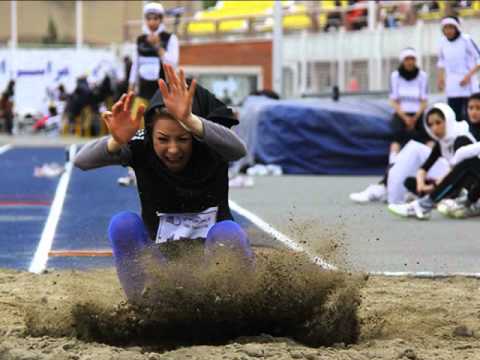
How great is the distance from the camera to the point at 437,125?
41.2 feet

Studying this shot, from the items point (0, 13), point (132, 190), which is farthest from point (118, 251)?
point (0, 13)

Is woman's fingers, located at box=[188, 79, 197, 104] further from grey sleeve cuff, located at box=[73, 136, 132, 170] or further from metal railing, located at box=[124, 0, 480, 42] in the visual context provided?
metal railing, located at box=[124, 0, 480, 42]

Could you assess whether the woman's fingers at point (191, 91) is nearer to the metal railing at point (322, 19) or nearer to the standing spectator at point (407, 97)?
the standing spectator at point (407, 97)

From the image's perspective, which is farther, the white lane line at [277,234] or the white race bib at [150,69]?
the white race bib at [150,69]

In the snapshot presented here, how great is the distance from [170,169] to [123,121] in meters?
0.33

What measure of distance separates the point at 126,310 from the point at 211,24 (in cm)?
3995

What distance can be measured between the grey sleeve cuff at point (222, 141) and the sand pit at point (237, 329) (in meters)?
0.51

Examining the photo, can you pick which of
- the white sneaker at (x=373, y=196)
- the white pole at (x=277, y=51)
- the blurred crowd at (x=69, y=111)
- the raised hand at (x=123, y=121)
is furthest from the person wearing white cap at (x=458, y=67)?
the blurred crowd at (x=69, y=111)

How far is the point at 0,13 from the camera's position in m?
68.9

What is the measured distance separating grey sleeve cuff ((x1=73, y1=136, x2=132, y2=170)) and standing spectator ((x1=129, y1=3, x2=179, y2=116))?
9.43 m

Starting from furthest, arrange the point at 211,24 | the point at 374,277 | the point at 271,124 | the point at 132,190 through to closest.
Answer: the point at 211,24 < the point at 271,124 < the point at 132,190 < the point at 374,277

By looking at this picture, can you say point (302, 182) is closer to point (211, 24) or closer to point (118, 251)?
point (118, 251)

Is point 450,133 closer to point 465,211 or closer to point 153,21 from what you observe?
point 465,211

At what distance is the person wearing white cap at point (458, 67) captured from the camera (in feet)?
52.6
